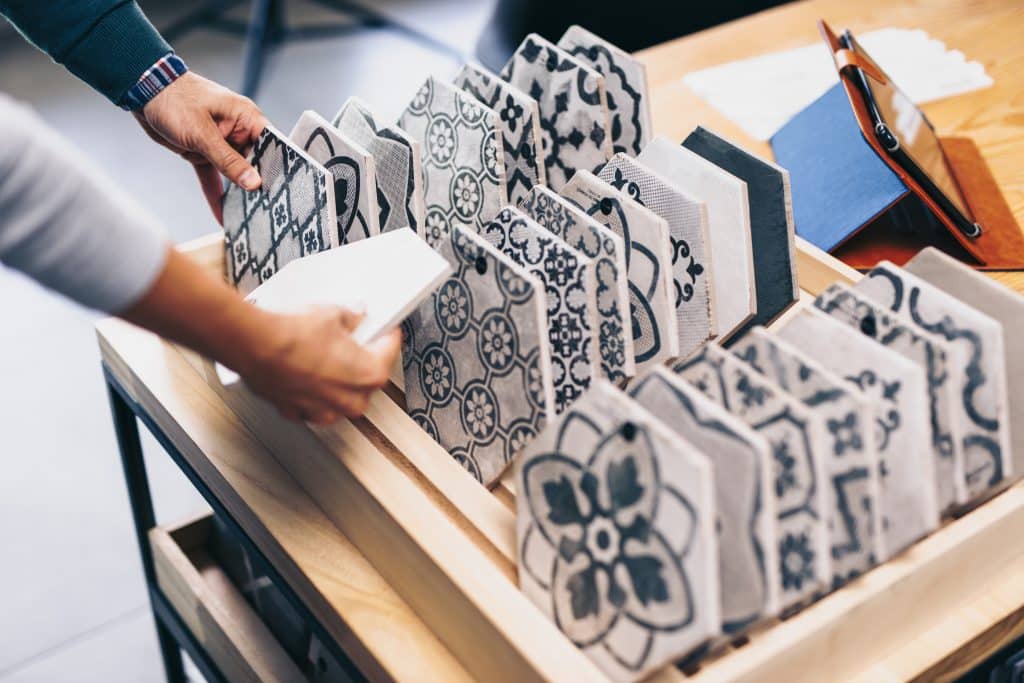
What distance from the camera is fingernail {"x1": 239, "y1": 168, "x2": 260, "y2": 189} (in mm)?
1200

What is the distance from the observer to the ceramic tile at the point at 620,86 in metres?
1.24

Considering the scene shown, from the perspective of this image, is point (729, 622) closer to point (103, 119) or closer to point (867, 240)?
point (867, 240)

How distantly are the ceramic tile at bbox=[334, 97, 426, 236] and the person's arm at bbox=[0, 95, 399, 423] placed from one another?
0.26 m

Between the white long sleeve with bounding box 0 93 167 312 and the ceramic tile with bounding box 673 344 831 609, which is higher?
the white long sleeve with bounding box 0 93 167 312

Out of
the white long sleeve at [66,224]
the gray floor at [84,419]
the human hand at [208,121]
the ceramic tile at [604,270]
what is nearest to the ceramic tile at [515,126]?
the ceramic tile at [604,270]

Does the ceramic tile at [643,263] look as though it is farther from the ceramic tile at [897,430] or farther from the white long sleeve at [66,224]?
the white long sleeve at [66,224]

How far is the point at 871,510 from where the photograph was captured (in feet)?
2.75

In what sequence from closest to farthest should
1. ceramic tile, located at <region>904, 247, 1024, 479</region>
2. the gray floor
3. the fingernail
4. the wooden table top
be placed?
ceramic tile, located at <region>904, 247, 1024, 479</region>, the fingernail, the wooden table top, the gray floor

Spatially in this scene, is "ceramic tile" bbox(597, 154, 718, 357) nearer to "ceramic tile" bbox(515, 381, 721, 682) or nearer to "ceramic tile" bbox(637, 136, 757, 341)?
"ceramic tile" bbox(637, 136, 757, 341)

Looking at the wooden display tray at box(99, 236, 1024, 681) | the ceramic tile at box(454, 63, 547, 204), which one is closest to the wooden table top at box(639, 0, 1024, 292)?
the ceramic tile at box(454, 63, 547, 204)

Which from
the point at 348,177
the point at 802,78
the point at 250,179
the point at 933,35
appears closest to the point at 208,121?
the point at 250,179

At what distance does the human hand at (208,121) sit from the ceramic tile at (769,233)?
0.56 meters

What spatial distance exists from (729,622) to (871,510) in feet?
0.49

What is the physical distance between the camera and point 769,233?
1.11m
